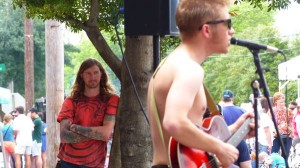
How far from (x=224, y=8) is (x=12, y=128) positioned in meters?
16.2

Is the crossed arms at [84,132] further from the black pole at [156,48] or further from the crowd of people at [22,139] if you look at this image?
the crowd of people at [22,139]

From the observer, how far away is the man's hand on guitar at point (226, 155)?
450cm

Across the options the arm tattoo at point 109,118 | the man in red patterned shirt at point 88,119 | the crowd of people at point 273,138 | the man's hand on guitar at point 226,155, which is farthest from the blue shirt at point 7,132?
the man's hand on guitar at point 226,155

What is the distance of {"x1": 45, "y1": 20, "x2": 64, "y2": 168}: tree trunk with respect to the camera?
16328mm

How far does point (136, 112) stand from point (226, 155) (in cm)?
378

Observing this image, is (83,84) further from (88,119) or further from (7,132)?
(7,132)

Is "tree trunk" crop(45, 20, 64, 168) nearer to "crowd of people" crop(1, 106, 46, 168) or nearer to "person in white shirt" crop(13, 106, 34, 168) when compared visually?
"crowd of people" crop(1, 106, 46, 168)

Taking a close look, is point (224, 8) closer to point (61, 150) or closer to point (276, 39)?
point (61, 150)

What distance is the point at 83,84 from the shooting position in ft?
26.4

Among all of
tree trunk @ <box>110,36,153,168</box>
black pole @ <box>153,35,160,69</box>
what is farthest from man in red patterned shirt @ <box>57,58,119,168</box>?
black pole @ <box>153,35,160,69</box>

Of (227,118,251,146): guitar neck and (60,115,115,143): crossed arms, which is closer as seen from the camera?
(227,118,251,146): guitar neck

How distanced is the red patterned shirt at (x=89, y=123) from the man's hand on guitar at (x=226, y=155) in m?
3.44

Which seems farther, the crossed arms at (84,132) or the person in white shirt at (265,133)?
the person in white shirt at (265,133)

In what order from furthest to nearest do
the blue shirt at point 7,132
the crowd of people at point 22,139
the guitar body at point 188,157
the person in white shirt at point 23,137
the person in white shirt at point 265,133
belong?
the person in white shirt at point 23,137 < the crowd of people at point 22,139 < the blue shirt at point 7,132 < the person in white shirt at point 265,133 < the guitar body at point 188,157
